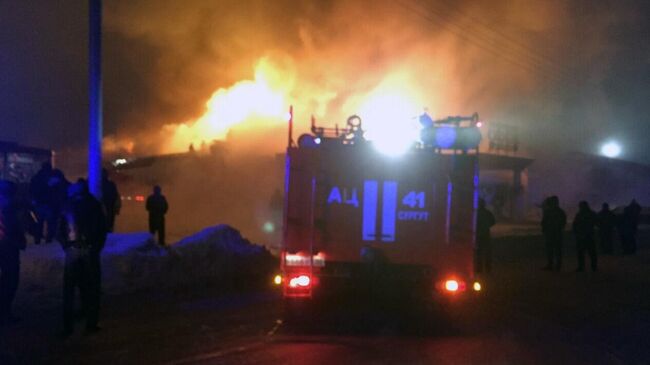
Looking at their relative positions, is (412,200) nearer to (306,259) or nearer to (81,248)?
(306,259)

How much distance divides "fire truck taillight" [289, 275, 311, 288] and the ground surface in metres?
0.53

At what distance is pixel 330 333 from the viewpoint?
7.27 meters

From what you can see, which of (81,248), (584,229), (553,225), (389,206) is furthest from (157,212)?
(584,229)

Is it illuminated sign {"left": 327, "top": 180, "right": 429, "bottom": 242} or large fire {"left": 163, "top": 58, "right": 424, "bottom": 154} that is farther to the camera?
large fire {"left": 163, "top": 58, "right": 424, "bottom": 154}

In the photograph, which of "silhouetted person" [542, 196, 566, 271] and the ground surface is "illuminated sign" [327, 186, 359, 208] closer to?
the ground surface

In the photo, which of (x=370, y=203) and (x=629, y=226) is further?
(x=629, y=226)

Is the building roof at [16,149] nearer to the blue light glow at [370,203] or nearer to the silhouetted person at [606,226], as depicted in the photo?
the blue light glow at [370,203]

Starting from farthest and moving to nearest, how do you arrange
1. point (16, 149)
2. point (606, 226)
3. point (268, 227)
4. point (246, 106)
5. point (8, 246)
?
point (246, 106) → point (268, 227) → point (606, 226) → point (16, 149) → point (8, 246)

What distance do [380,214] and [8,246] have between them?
410 centimetres

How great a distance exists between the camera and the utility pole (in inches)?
386

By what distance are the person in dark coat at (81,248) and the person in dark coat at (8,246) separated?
0.69m

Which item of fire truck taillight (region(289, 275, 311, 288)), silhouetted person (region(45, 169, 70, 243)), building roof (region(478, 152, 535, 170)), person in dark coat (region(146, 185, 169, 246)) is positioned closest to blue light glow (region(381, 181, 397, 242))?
fire truck taillight (region(289, 275, 311, 288))

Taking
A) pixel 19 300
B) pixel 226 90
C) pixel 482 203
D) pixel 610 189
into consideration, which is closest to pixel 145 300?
pixel 19 300

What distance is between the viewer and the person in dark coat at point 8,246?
717cm
